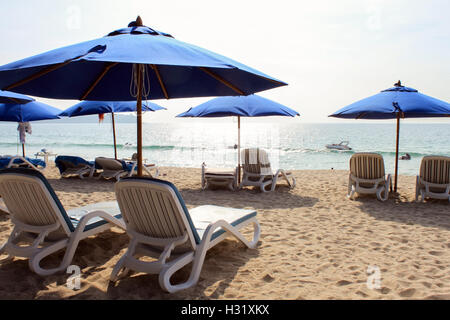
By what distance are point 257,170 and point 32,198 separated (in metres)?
5.16

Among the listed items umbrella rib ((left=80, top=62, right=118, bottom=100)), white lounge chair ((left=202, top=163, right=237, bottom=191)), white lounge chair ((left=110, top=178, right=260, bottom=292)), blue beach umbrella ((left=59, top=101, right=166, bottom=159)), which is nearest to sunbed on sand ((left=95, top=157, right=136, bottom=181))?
blue beach umbrella ((left=59, top=101, right=166, bottom=159))

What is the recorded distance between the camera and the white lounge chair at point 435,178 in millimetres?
5887

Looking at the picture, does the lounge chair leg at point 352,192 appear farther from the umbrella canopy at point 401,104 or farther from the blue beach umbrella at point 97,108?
the blue beach umbrella at point 97,108

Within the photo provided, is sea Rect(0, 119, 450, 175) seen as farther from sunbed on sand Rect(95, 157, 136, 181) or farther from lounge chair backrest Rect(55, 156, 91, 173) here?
sunbed on sand Rect(95, 157, 136, 181)

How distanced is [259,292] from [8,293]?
76.7 inches

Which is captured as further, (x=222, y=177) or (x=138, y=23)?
(x=222, y=177)

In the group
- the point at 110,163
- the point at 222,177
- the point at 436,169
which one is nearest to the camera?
the point at 436,169

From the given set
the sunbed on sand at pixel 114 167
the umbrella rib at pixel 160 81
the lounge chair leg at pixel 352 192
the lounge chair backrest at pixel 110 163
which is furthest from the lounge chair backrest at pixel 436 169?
the lounge chair backrest at pixel 110 163

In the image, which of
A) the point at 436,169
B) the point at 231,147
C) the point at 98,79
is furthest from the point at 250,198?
the point at 231,147

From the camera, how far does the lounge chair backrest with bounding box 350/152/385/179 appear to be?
6215mm

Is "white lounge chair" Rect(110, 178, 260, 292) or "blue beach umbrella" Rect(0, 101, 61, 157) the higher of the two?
"blue beach umbrella" Rect(0, 101, 61, 157)

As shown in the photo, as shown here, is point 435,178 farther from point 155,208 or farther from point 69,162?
point 69,162

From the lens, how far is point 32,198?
2857 mm

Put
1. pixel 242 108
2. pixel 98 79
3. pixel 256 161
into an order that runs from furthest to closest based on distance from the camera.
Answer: pixel 256 161 → pixel 242 108 → pixel 98 79
